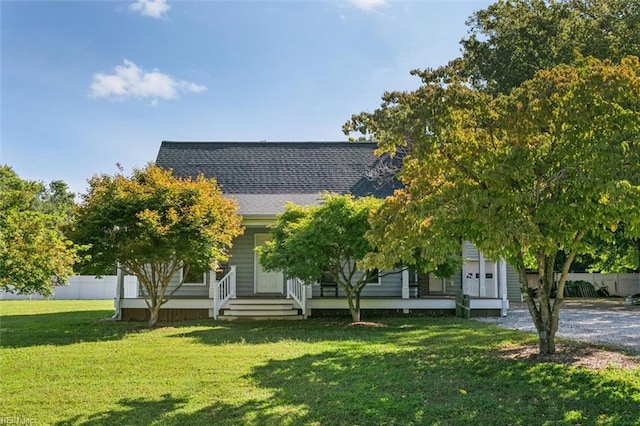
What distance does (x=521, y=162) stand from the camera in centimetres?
645

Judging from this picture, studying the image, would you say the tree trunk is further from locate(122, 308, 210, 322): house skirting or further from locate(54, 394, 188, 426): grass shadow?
locate(122, 308, 210, 322): house skirting

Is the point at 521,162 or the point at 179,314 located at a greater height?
the point at 521,162

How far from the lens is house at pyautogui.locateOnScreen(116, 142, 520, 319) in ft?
49.8

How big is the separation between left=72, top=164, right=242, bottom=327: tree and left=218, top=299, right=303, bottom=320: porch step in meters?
2.21

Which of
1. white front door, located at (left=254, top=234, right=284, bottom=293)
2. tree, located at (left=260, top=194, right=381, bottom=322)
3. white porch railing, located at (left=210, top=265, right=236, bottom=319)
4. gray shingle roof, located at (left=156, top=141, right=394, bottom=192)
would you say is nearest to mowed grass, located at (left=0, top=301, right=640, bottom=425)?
tree, located at (left=260, top=194, right=381, bottom=322)

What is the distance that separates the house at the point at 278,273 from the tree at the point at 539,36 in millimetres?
5068

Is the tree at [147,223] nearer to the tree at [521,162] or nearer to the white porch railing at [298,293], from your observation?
the white porch railing at [298,293]

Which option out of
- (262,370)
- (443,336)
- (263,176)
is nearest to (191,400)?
(262,370)

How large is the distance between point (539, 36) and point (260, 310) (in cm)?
1177

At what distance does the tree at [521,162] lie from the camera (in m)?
6.21

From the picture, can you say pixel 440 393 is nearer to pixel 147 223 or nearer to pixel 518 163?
pixel 518 163

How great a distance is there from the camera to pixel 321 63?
12891mm

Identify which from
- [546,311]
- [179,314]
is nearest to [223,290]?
[179,314]

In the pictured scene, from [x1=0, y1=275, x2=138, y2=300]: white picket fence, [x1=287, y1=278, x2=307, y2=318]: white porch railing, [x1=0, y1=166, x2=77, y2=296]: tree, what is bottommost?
[x1=0, y1=275, x2=138, y2=300]: white picket fence
